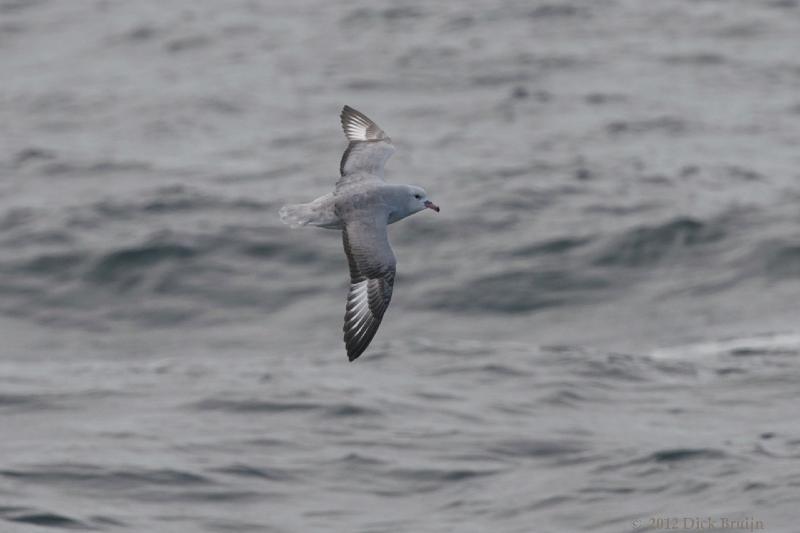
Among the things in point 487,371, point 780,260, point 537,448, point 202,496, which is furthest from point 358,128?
point 780,260

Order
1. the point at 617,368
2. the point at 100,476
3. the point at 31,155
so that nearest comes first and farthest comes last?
the point at 100,476, the point at 617,368, the point at 31,155

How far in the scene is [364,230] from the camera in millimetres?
12234

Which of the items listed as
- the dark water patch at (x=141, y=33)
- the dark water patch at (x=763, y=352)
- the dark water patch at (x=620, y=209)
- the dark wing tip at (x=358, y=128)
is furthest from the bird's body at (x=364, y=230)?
the dark water patch at (x=141, y=33)

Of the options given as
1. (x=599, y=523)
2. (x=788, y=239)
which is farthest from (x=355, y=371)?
(x=788, y=239)

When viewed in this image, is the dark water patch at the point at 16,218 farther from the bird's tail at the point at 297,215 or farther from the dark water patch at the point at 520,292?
the bird's tail at the point at 297,215

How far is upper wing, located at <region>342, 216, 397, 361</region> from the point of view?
40.1 feet

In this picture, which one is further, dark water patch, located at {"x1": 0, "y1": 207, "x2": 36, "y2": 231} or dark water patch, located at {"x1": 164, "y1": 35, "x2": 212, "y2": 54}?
dark water patch, located at {"x1": 164, "y1": 35, "x2": 212, "y2": 54}

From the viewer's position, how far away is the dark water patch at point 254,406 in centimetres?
1980

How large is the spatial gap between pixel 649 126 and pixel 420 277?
22.1 ft

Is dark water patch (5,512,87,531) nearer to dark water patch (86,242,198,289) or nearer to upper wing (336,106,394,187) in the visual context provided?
upper wing (336,106,394,187)

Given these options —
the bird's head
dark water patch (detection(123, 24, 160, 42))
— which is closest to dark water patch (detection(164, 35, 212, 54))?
dark water patch (detection(123, 24, 160, 42))

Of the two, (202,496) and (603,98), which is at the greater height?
(603,98)

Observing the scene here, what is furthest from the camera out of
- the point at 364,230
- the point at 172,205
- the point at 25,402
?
the point at 172,205
